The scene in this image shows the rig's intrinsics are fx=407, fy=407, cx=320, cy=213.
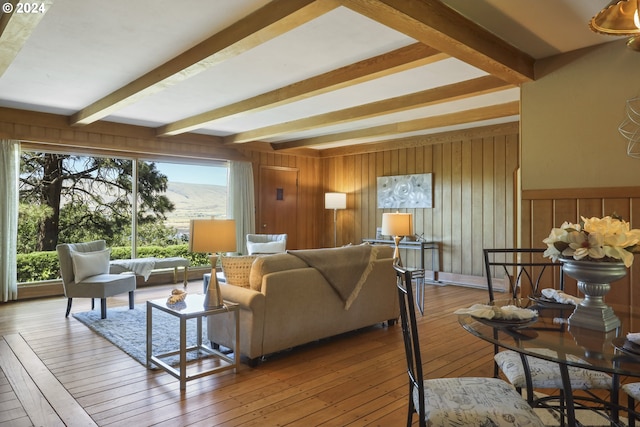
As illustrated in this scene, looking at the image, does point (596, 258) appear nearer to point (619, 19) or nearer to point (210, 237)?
point (619, 19)

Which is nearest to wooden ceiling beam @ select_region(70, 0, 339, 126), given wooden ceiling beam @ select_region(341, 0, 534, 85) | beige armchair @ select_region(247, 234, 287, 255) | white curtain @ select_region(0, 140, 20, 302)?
wooden ceiling beam @ select_region(341, 0, 534, 85)

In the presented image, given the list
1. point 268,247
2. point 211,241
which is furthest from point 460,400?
point 268,247

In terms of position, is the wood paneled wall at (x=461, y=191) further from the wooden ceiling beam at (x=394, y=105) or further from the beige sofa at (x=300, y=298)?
the beige sofa at (x=300, y=298)

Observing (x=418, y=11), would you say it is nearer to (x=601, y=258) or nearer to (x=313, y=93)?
(x=601, y=258)

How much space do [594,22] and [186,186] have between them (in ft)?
21.5

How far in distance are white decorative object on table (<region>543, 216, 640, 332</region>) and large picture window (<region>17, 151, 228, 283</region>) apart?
6.38 metres

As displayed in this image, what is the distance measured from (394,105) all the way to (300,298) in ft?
8.38

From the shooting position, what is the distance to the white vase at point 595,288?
169 centimetres

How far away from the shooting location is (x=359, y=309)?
3.97 m

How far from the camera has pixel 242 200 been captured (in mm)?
7625

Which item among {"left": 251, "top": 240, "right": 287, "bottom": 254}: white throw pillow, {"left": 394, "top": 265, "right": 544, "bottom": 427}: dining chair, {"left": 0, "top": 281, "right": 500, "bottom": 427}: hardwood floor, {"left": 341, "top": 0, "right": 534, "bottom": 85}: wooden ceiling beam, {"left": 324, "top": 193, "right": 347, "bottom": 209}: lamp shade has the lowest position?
{"left": 0, "top": 281, "right": 500, "bottom": 427}: hardwood floor

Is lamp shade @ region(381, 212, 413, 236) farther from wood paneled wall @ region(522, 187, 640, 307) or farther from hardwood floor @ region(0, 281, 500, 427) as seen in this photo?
wood paneled wall @ region(522, 187, 640, 307)

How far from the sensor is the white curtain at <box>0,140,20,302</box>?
5.32m

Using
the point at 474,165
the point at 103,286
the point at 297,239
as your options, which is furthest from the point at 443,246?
the point at 103,286
